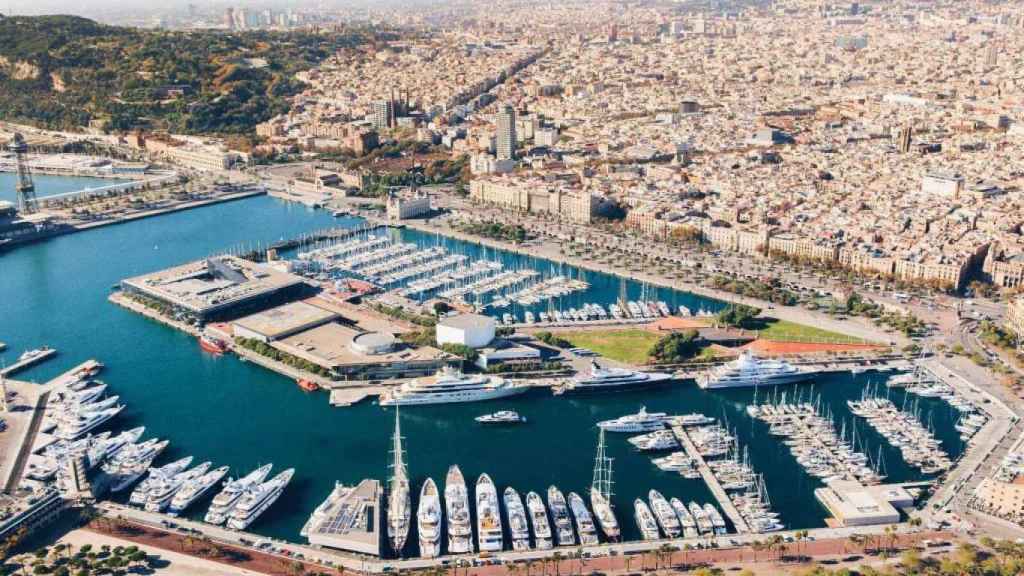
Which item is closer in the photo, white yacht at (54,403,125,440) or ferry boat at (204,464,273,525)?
ferry boat at (204,464,273,525)

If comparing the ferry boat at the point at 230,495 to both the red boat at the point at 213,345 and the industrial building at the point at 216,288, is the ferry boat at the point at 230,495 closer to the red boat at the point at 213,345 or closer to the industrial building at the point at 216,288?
the red boat at the point at 213,345

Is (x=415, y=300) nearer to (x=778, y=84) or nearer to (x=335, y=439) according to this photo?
(x=335, y=439)

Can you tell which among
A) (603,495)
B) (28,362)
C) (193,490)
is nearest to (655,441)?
(603,495)

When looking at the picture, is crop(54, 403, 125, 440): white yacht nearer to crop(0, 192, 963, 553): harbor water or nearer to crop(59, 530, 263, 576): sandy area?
crop(0, 192, 963, 553): harbor water

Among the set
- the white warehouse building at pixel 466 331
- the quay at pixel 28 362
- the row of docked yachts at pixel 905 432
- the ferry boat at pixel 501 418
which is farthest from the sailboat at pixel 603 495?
the quay at pixel 28 362

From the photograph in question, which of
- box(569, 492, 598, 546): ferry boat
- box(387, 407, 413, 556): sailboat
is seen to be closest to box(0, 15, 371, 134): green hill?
box(387, 407, 413, 556): sailboat

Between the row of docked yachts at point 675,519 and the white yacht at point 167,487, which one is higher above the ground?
the white yacht at point 167,487
